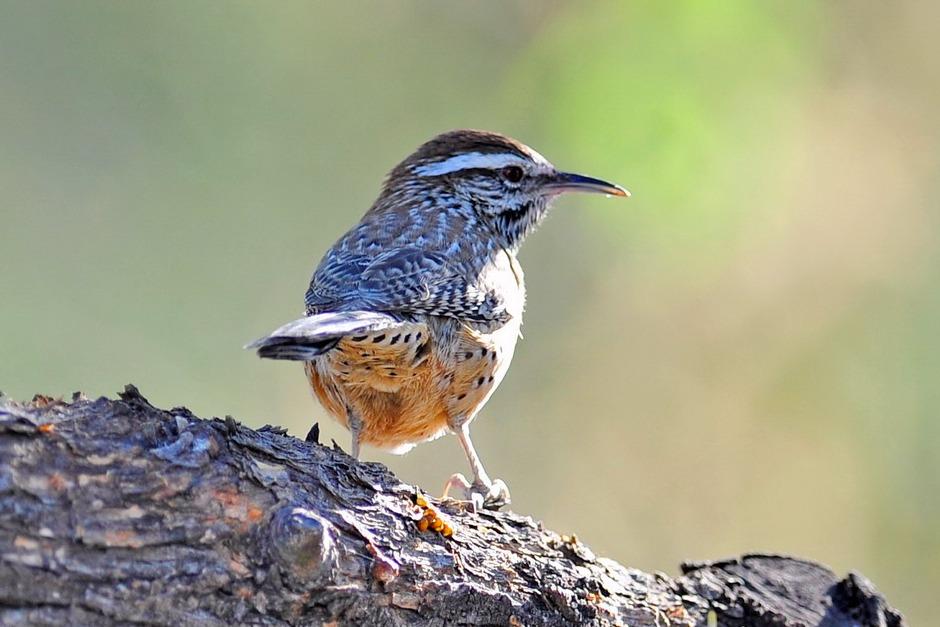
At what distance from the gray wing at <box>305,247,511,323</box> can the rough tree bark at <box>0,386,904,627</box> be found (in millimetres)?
704

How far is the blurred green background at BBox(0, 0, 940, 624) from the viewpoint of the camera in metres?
5.84

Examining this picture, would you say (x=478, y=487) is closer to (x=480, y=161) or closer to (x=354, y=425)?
(x=354, y=425)

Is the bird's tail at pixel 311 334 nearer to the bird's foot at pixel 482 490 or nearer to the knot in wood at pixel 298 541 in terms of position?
the knot in wood at pixel 298 541

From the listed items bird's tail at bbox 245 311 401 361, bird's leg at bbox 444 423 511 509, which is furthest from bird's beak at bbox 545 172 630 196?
bird's tail at bbox 245 311 401 361

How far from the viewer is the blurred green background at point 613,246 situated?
230 inches

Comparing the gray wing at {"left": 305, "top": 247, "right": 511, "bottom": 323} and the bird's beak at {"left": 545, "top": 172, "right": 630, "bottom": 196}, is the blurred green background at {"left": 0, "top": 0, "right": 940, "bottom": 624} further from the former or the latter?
the gray wing at {"left": 305, "top": 247, "right": 511, "bottom": 323}

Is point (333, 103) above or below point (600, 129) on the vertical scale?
above

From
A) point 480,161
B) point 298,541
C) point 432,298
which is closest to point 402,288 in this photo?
point 432,298

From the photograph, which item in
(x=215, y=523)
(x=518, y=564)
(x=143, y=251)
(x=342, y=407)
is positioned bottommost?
(x=215, y=523)

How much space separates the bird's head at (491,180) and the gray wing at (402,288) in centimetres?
67

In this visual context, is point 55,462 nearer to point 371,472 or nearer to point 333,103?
point 371,472

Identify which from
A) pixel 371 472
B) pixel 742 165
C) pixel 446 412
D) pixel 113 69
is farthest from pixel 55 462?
pixel 113 69

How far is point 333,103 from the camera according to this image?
23.1 ft

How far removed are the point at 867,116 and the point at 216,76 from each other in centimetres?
389
